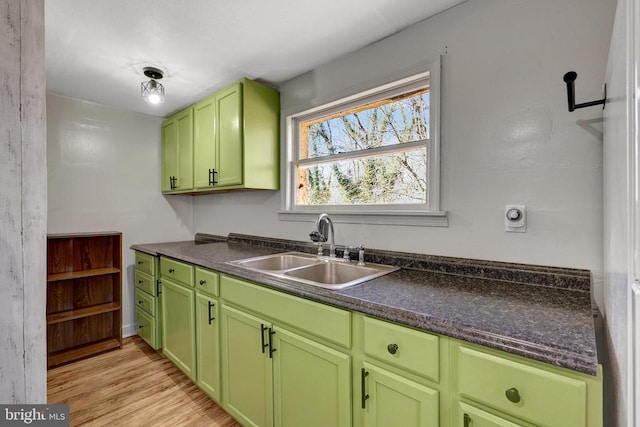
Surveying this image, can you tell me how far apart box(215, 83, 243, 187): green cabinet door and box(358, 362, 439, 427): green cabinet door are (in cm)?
161

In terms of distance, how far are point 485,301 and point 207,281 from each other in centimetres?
151

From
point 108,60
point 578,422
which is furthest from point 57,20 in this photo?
point 578,422

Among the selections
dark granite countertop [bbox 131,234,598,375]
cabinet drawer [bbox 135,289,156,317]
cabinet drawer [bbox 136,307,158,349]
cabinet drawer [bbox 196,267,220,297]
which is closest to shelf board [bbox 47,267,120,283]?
cabinet drawer [bbox 135,289,156,317]

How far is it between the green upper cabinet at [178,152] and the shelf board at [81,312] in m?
1.18

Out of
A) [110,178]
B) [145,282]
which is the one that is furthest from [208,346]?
[110,178]

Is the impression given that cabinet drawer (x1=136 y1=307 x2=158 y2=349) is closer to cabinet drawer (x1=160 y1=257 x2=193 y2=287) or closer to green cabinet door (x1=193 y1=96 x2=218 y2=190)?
cabinet drawer (x1=160 y1=257 x2=193 y2=287)

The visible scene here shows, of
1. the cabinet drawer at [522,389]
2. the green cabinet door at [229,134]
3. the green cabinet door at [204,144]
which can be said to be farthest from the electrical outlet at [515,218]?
the green cabinet door at [204,144]

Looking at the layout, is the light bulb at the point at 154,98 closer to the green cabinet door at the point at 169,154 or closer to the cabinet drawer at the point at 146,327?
the green cabinet door at the point at 169,154

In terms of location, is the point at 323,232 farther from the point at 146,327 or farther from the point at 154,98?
the point at 146,327

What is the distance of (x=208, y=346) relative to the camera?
184cm

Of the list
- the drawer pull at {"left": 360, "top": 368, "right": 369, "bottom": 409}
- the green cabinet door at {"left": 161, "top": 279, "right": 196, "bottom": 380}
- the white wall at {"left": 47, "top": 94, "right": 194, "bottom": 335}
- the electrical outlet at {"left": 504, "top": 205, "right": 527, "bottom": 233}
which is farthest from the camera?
the white wall at {"left": 47, "top": 94, "right": 194, "bottom": 335}

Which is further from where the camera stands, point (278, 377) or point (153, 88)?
point (153, 88)

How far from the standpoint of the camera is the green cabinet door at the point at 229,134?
218cm

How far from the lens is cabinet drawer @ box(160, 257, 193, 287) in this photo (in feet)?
6.56
